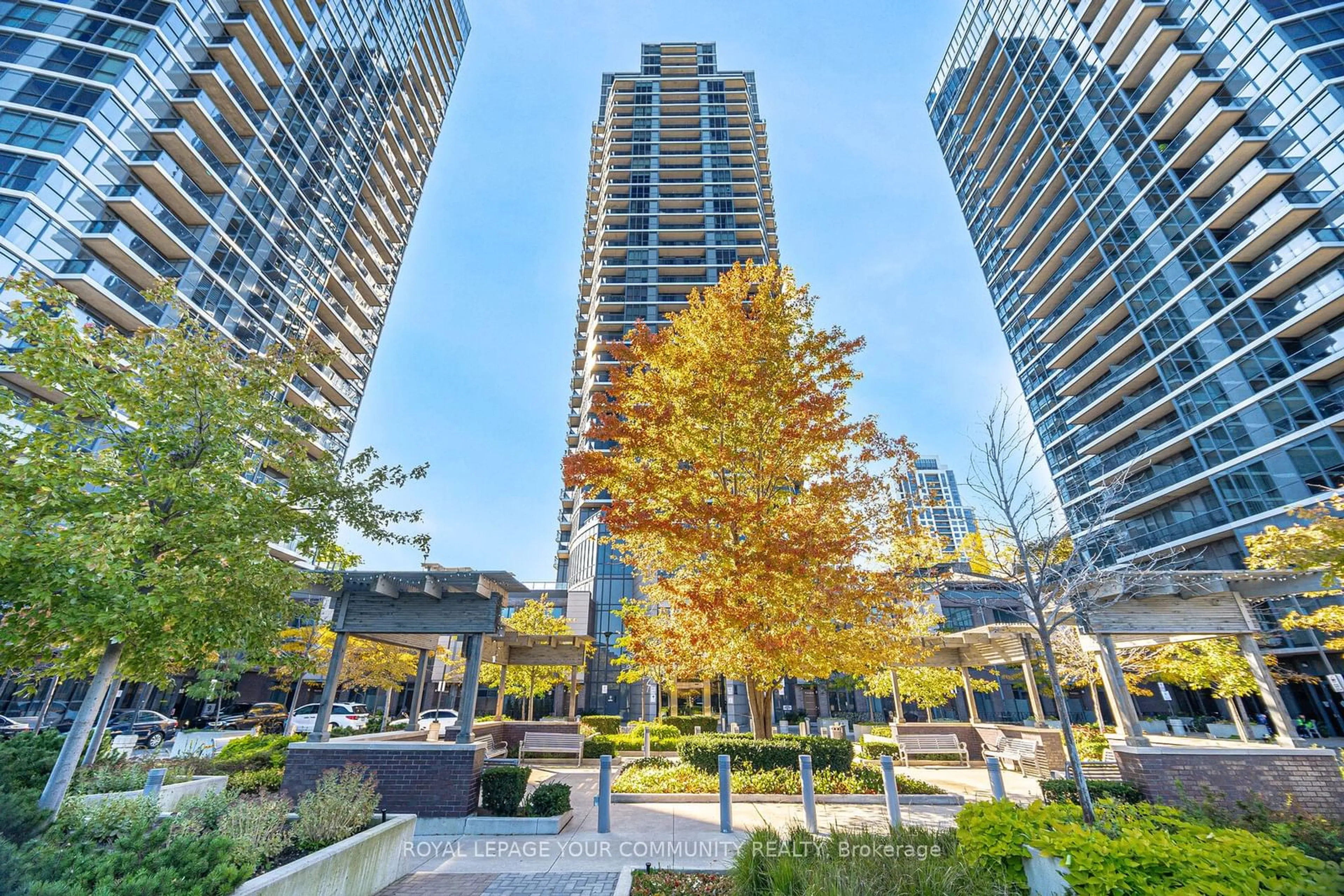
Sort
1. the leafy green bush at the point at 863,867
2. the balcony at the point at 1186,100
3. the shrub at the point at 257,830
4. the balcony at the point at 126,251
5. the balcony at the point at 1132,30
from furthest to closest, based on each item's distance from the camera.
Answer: the balcony at the point at 1132,30, the balcony at the point at 1186,100, the balcony at the point at 126,251, the shrub at the point at 257,830, the leafy green bush at the point at 863,867

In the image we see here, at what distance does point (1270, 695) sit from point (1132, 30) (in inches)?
1903

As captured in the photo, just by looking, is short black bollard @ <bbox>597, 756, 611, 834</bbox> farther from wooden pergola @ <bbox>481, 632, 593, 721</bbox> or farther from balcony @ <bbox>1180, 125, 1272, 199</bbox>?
balcony @ <bbox>1180, 125, 1272, 199</bbox>

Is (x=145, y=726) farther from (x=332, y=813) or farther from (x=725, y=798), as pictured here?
(x=725, y=798)

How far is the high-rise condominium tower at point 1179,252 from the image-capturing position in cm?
2798

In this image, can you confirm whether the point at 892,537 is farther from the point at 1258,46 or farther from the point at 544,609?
the point at 1258,46

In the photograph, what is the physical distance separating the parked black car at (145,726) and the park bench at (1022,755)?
3302cm

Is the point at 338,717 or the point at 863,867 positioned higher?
the point at 338,717

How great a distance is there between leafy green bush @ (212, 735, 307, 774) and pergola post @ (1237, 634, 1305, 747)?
2120 centimetres

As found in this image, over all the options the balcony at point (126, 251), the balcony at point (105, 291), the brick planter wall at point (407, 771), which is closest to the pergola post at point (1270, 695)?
the brick planter wall at point (407, 771)

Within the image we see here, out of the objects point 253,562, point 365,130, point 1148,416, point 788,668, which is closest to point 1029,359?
point 1148,416

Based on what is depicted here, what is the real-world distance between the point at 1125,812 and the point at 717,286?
501 inches

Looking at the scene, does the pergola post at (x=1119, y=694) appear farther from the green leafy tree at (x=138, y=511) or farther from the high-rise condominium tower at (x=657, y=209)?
the high-rise condominium tower at (x=657, y=209)

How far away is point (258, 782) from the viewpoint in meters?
11.7

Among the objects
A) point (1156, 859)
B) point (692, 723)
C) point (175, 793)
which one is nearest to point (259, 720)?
point (692, 723)
